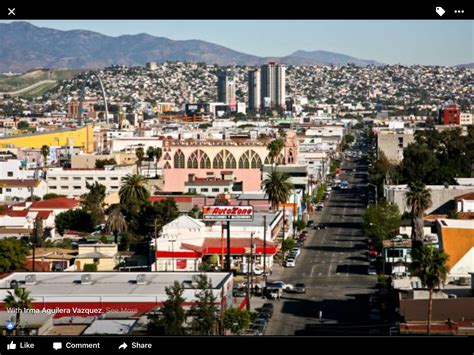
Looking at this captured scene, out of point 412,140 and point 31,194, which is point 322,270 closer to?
point 31,194

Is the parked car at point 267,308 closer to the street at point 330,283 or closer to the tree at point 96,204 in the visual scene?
the street at point 330,283

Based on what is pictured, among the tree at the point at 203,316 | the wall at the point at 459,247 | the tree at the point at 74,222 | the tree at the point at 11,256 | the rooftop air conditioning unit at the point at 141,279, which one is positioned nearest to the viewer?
the tree at the point at 203,316

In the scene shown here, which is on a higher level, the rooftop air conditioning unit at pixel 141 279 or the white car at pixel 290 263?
the rooftop air conditioning unit at pixel 141 279

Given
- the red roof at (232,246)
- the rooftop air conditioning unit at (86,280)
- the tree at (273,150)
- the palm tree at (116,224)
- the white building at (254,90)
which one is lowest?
the red roof at (232,246)

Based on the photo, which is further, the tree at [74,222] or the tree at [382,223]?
the tree at [74,222]

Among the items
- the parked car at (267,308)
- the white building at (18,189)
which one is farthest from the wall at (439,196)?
the parked car at (267,308)
